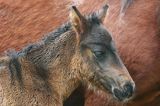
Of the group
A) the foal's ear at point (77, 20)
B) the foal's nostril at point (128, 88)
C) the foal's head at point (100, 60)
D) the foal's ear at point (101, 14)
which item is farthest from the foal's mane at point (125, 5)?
the foal's nostril at point (128, 88)

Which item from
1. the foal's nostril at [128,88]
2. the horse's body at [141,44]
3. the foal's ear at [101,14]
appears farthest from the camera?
the horse's body at [141,44]

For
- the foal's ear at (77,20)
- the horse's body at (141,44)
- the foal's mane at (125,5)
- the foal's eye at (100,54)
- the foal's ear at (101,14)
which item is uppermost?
the foal's ear at (77,20)

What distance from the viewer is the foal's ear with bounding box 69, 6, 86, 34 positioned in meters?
6.66

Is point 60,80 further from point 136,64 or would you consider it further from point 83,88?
point 136,64

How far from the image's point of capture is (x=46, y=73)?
688 cm

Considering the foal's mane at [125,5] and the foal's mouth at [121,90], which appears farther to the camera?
the foal's mane at [125,5]

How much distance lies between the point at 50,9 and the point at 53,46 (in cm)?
126

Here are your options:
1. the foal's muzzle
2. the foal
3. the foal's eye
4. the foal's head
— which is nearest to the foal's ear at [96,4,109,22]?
the foal

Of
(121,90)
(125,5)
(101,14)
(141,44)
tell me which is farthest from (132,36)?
(121,90)

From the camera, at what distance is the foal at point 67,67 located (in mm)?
6676

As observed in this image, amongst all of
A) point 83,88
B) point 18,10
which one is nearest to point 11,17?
point 18,10

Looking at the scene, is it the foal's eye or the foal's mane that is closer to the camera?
the foal's eye

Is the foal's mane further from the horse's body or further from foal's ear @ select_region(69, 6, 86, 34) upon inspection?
foal's ear @ select_region(69, 6, 86, 34)

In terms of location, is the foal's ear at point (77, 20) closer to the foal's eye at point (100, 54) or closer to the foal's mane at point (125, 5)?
the foal's eye at point (100, 54)
